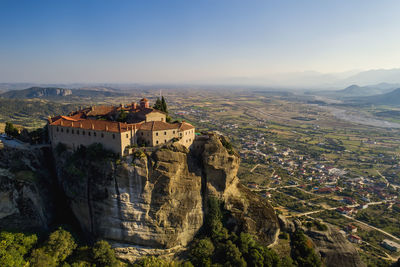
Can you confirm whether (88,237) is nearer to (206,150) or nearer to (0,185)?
(0,185)

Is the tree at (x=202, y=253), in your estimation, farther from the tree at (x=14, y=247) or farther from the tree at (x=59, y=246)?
the tree at (x=14, y=247)

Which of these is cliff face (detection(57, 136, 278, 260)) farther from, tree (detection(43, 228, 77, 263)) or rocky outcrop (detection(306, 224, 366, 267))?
rocky outcrop (detection(306, 224, 366, 267))

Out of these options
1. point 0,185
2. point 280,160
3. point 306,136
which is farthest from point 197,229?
point 306,136

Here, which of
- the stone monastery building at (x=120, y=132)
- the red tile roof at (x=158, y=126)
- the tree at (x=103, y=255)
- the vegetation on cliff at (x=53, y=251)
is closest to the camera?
the vegetation on cliff at (x=53, y=251)

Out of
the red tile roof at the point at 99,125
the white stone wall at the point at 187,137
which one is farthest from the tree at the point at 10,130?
the white stone wall at the point at 187,137

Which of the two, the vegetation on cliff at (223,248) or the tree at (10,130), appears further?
the tree at (10,130)

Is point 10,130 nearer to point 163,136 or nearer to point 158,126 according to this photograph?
point 158,126

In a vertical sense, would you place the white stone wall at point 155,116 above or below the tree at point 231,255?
above
